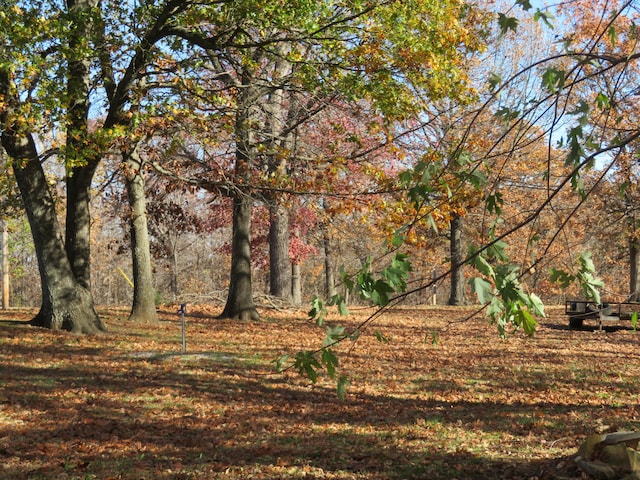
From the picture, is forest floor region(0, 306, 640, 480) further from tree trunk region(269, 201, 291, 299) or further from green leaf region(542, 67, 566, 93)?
tree trunk region(269, 201, 291, 299)

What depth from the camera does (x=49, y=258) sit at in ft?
45.0

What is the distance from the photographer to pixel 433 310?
81.0ft

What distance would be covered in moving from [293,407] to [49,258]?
7.33 meters

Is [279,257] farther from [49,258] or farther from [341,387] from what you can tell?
[341,387]

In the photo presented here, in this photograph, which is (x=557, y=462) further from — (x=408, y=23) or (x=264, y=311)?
(x=264, y=311)

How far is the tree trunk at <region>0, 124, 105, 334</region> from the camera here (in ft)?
44.7

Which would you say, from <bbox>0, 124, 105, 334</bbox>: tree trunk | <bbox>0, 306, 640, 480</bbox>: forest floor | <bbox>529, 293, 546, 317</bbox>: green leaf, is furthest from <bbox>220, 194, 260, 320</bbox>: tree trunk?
<bbox>529, 293, 546, 317</bbox>: green leaf

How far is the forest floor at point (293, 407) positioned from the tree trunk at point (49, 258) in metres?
0.46

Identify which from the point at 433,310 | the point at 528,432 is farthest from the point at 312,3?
the point at 433,310

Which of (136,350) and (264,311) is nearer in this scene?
(136,350)

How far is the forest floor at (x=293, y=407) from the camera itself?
627cm

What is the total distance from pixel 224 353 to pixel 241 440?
542 centimetres

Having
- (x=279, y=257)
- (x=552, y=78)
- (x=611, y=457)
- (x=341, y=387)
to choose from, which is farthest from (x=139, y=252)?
(x=552, y=78)

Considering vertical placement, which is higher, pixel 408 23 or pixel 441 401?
pixel 408 23
